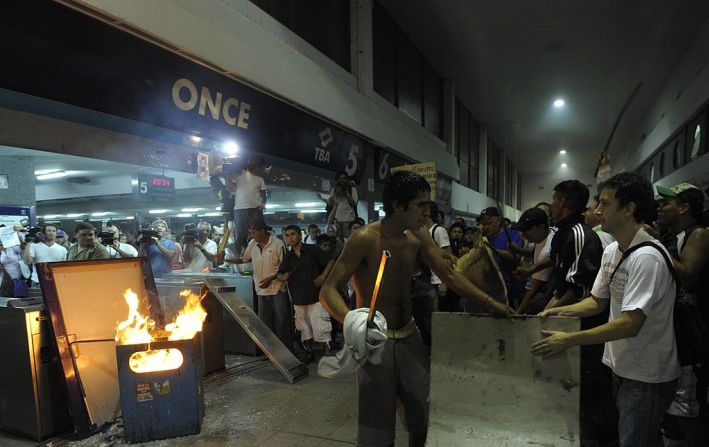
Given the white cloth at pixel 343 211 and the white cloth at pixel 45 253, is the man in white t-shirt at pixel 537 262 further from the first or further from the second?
the white cloth at pixel 45 253

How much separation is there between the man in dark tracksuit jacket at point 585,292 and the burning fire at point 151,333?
3.33 m

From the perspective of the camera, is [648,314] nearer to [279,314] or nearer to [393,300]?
[393,300]

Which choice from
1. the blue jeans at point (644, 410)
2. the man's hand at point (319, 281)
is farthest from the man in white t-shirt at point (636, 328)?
the man's hand at point (319, 281)

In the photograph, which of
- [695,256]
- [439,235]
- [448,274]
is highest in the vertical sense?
[439,235]

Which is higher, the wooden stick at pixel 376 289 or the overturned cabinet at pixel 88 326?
the wooden stick at pixel 376 289

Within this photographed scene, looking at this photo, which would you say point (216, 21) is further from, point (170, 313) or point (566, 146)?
point (566, 146)

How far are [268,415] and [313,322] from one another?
2.19 metres

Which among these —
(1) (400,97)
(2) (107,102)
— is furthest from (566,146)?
(2) (107,102)

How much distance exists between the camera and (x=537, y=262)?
14.6 ft

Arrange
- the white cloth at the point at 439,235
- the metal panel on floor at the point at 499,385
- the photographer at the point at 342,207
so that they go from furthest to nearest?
the photographer at the point at 342,207, the white cloth at the point at 439,235, the metal panel on floor at the point at 499,385

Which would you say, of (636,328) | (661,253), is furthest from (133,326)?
(661,253)

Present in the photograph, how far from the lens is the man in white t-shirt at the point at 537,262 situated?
4.23 m

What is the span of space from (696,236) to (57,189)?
12186mm

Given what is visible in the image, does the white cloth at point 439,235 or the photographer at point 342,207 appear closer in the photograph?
the white cloth at point 439,235
